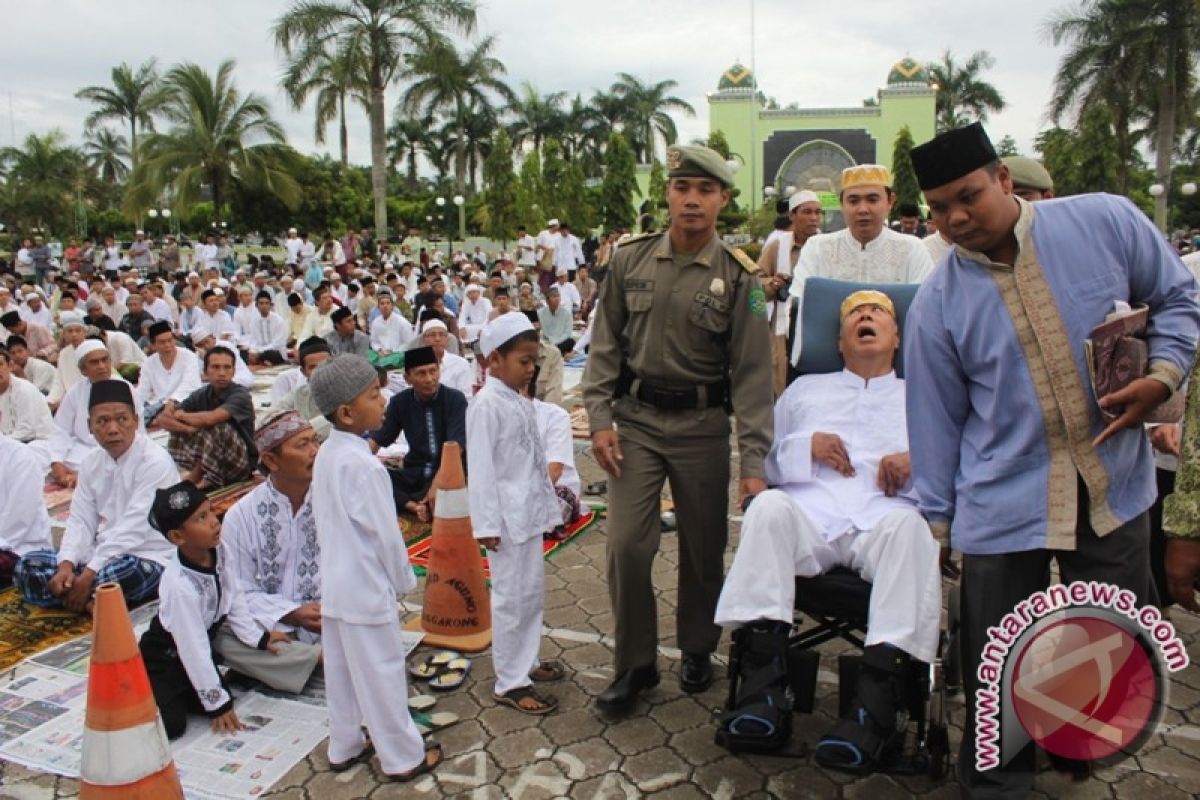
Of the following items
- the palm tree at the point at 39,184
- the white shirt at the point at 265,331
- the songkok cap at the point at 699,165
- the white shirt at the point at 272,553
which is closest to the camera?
the songkok cap at the point at 699,165

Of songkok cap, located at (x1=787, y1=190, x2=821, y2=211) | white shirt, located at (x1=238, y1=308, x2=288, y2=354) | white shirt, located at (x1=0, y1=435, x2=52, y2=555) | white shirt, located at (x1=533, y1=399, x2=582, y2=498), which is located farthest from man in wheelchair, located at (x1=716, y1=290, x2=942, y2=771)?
white shirt, located at (x1=238, y1=308, x2=288, y2=354)

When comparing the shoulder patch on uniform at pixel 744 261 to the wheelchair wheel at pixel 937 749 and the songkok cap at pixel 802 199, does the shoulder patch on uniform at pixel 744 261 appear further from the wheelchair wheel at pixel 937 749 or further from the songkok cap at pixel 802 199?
the songkok cap at pixel 802 199

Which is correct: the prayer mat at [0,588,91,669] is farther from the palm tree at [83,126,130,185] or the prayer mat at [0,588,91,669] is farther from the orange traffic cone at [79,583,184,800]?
the palm tree at [83,126,130,185]

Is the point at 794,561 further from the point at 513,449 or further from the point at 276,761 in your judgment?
the point at 276,761

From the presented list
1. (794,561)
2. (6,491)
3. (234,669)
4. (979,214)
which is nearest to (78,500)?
(6,491)

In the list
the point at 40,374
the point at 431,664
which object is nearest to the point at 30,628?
the point at 431,664

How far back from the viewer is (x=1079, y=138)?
3312 cm

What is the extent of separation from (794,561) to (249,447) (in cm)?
514

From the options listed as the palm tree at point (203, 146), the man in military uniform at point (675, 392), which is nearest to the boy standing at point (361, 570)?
the man in military uniform at point (675, 392)

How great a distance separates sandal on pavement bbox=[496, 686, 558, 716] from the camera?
12.1 ft

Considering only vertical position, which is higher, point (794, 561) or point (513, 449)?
point (513, 449)

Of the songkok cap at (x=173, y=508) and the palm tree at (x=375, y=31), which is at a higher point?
the palm tree at (x=375, y=31)

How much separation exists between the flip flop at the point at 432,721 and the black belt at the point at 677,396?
149 centimetres

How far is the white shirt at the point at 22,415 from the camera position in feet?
24.2
